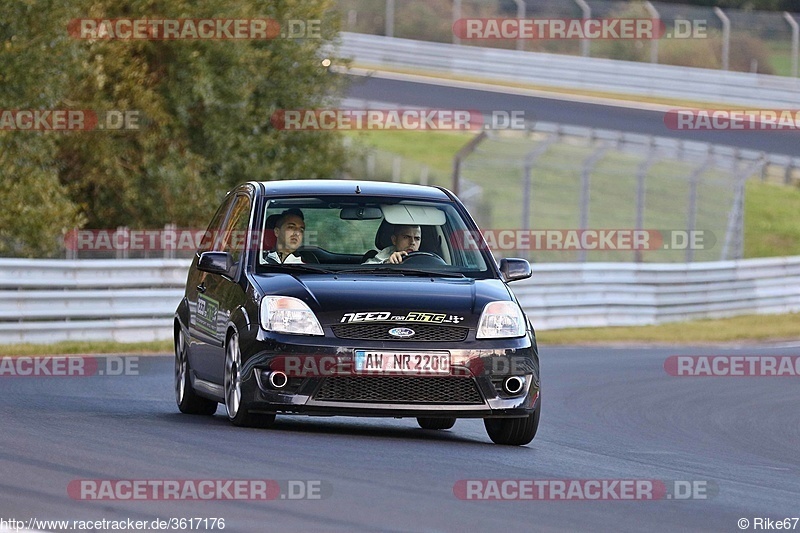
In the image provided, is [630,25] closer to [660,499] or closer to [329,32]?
[329,32]

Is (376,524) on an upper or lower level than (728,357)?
upper

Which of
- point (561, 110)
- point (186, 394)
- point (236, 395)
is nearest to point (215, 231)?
point (186, 394)

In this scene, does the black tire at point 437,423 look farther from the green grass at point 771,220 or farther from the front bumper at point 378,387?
the green grass at point 771,220

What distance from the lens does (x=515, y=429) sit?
32.5 feet

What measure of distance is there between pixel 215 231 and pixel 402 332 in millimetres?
2672

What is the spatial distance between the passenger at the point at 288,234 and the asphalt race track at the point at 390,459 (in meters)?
1.05

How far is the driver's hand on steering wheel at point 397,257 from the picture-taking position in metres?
10.4

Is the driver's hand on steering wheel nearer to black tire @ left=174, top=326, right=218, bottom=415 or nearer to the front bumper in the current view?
the front bumper

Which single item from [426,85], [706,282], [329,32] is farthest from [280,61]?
[426,85]

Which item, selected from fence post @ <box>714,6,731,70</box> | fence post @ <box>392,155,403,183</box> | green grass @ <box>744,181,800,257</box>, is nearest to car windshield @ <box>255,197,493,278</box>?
fence post @ <box>392,155,403,183</box>

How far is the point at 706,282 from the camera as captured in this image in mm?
26109

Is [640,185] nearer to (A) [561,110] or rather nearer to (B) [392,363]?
(A) [561,110]

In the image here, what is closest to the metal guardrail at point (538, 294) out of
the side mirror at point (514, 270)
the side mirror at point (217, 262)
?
the side mirror at point (217, 262)

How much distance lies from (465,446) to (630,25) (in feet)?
103
